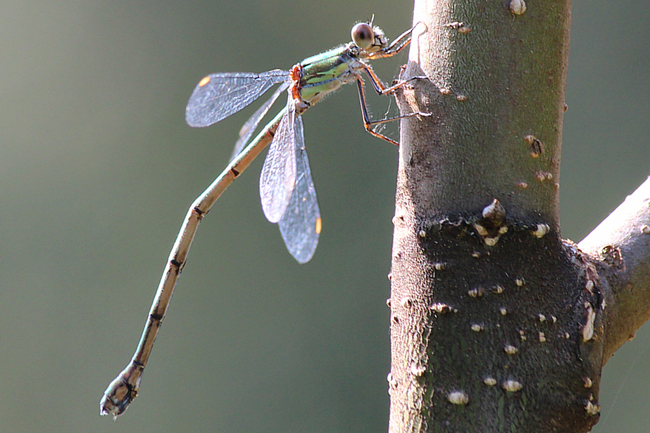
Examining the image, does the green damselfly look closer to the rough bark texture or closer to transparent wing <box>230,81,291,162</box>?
transparent wing <box>230,81,291,162</box>

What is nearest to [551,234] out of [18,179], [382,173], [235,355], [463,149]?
[463,149]

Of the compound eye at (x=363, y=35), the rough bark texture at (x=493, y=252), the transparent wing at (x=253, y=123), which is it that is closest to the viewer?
the rough bark texture at (x=493, y=252)

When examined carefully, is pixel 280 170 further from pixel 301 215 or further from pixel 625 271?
pixel 625 271

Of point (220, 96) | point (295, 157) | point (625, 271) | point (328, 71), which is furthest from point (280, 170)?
point (625, 271)

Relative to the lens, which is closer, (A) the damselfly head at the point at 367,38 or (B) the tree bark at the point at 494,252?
(B) the tree bark at the point at 494,252

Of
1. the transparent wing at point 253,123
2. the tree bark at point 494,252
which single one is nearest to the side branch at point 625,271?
the tree bark at point 494,252

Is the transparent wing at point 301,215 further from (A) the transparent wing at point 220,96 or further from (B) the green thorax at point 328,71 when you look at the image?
(A) the transparent wing at point 220,96
